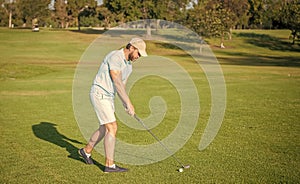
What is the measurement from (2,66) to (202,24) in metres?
47.4

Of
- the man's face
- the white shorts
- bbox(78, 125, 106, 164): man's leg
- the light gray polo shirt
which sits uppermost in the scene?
→ the man's face

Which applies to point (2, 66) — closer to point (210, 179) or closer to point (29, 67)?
point (29, 67)

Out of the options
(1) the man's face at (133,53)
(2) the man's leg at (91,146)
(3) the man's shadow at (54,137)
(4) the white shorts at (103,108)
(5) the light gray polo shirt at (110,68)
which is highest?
(1) the man's face at (133,53)

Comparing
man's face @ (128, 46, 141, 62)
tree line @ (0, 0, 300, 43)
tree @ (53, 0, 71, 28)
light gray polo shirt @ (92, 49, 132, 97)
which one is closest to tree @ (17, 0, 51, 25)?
tree line @ (0, 0, 300, 43)

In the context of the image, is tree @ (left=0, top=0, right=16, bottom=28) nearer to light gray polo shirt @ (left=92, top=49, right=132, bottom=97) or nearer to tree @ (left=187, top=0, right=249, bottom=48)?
tree @ (left=187, top=0, right=249, bottom=48)

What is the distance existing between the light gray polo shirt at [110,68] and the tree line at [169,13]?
6689 cm

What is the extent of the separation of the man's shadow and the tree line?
208 feet

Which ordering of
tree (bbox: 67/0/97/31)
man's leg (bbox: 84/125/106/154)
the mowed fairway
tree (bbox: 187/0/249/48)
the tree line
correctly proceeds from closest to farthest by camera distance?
the mowed fairway < man's leg (bbox: 84/125/106/154) < tree (bbox: 187/0/249/48) < the tree line < tree (bbox: 67/0/97/31)

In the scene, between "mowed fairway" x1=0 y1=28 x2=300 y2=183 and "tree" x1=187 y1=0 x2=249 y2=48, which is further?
"tree" x1=187 y1=0 x2=249 y2=48

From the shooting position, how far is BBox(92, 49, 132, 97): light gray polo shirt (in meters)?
7.40

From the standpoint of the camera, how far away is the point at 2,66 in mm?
32750

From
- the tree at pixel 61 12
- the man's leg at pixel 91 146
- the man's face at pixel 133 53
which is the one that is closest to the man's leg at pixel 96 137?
the man's leg at pixel 91 146

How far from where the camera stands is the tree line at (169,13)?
76125 millimetres

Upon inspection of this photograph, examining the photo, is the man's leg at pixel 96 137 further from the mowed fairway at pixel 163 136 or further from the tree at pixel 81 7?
the tree at pixel 81 7
